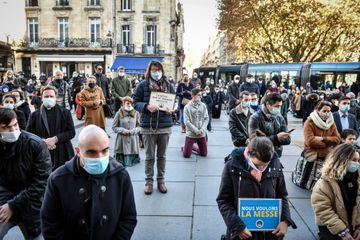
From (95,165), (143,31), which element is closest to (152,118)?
(95,165)

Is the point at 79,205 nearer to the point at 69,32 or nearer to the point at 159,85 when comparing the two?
the point at 159,85

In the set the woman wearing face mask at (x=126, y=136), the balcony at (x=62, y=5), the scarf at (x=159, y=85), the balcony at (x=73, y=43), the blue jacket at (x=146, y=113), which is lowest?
the woman wearing face mask at (x=126, y=136)

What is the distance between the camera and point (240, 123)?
6.61m

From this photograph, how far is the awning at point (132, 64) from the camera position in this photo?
36844mm

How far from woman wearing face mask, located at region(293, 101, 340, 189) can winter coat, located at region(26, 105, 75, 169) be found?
3737 mm

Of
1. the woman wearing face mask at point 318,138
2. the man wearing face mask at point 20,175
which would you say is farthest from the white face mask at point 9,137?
the woman wearing face mask at point 318,138

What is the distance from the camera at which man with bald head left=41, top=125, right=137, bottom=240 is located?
2613 millimetres

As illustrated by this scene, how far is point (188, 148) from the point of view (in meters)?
8.77

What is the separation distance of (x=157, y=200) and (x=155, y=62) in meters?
2.10

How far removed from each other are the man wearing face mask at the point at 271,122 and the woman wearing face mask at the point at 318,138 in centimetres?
70

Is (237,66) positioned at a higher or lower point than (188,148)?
higher

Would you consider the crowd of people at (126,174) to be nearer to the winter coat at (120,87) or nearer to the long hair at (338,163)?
the long hair at (338,163)

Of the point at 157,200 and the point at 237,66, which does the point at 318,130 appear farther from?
the point at 237,66

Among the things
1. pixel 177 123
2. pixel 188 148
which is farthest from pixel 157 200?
pixel 177 123
